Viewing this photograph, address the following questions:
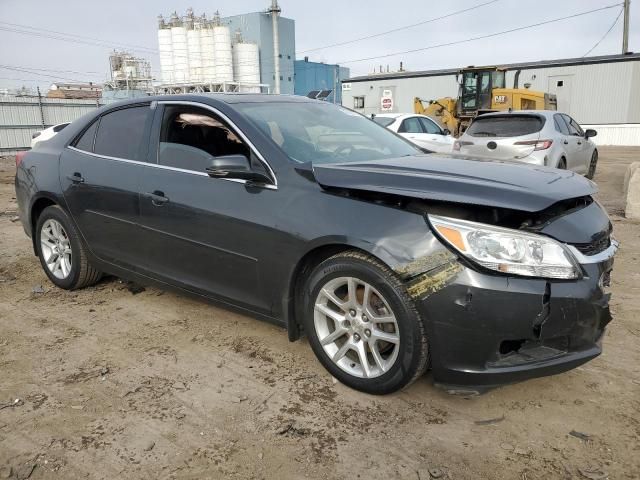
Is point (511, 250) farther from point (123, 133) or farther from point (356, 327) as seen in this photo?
point (123, 133)

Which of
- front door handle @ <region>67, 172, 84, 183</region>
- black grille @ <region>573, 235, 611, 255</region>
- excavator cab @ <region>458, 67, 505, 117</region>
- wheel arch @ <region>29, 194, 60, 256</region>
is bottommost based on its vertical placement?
wheel arch @ <region>29, 194, 60, 256</region>

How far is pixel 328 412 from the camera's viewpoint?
108 inches

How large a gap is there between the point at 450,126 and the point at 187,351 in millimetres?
19174

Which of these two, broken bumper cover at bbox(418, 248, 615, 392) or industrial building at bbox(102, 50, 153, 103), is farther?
industrial building at bbox(102, 50, 153, 103)

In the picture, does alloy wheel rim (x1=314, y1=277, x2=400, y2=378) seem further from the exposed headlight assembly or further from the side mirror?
the side mirror

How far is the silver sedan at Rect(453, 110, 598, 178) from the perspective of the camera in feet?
29.9

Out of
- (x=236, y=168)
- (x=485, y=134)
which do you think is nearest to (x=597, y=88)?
(x=485, y=134)

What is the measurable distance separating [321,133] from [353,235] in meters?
1.15

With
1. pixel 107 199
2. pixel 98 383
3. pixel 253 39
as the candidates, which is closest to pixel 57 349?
pixel 98 383

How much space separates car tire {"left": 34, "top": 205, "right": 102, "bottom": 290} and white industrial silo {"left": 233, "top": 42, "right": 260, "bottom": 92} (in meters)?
39.7

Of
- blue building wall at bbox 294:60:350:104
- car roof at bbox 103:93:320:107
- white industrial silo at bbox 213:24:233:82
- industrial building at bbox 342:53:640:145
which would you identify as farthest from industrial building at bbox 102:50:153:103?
car roof at bbox 103:93:320:107

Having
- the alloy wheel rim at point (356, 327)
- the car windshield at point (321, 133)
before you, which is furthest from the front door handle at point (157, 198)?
the alloy wheel rim at point (356, 327)

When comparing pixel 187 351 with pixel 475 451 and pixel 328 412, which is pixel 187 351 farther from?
pixel 475 451

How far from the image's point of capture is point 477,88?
66.8 ft
